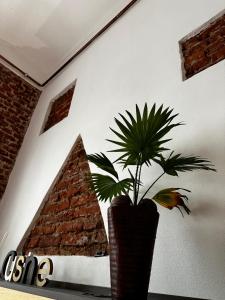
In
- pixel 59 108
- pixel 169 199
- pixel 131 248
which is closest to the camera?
pixel 131 248

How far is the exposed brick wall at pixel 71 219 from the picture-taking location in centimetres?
→ 180

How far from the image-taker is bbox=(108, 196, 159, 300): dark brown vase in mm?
980

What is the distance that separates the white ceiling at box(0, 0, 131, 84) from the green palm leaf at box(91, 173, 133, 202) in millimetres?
2607

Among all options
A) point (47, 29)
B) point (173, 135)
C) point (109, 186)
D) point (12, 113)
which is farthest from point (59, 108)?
point (109, 186)

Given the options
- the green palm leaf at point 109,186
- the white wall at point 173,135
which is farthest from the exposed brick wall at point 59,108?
the green palm leaf at point 109,186

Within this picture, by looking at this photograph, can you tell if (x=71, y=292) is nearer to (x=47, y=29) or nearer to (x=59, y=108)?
(x=59, y=108)

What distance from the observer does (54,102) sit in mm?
3832

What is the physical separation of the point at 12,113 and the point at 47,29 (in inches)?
50.8

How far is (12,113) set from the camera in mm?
3893

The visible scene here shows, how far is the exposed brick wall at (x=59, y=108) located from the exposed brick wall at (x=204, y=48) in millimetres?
1766

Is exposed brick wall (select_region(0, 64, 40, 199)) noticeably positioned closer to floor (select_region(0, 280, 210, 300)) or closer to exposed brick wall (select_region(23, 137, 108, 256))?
exposed brick wall (select_region(23, 137, 108, 256))

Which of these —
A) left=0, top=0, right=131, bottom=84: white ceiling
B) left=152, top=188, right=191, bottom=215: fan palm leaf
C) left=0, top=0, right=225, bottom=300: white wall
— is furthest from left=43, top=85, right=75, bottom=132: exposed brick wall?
left=152, top=188, right=191, bottom=215: fan palm leaf

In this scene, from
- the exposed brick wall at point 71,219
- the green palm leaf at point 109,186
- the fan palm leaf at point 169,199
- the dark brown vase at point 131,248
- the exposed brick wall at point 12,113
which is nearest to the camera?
the dark brown vase at point 131,248

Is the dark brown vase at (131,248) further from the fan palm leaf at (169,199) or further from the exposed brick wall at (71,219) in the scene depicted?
the exposed brick wall at (71,219)
